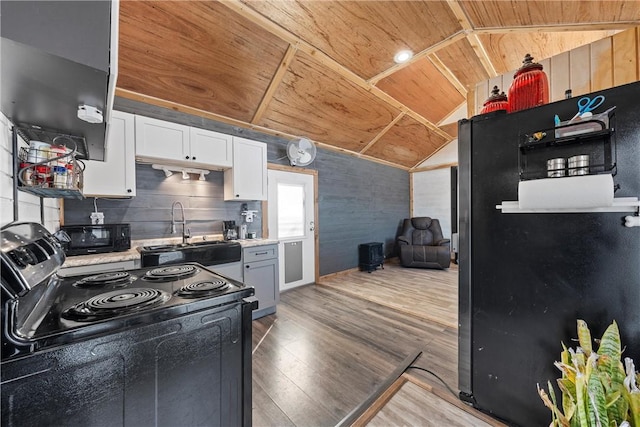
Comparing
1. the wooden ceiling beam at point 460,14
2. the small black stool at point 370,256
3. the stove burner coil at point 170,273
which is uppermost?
the wooden ceiling beam at point 460,14

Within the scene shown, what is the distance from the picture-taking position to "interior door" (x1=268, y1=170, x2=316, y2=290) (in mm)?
3846

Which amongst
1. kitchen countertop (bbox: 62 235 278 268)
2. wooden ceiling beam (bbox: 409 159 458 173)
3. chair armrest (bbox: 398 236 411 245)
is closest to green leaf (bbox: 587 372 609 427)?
kitchen countertop (bbox: 62 235 278 268)

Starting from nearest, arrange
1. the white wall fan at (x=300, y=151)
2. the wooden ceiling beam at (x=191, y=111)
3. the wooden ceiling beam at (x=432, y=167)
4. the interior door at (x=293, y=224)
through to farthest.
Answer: the wooden ceiling beam at (x=191, y=111) < the white wall fan at (x=300, y=151) < the interior door at (x=293, y=224) < the wooden ceiling beam at (x=432, y=167)

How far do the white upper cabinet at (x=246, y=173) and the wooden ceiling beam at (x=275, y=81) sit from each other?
0.44 meters

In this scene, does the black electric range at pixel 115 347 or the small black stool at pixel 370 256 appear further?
the small black stool at pixel 370 256

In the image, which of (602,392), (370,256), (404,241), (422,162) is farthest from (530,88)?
(422,162)

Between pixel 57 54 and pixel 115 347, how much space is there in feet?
2.75

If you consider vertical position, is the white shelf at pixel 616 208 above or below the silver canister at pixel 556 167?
below

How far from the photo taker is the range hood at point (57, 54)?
2.00 feet

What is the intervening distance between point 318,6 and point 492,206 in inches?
83.5

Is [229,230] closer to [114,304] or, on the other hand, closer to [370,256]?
[114,304]

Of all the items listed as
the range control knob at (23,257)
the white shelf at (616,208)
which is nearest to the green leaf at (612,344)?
the white shelf at (616,208)

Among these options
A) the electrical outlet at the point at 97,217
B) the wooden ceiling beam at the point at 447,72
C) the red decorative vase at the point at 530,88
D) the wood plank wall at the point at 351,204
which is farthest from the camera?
the wood plank wall at the point at 351,204

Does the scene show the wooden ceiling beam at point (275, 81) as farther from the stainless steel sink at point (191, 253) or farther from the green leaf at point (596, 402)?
the green leaf at point (596, 402)
